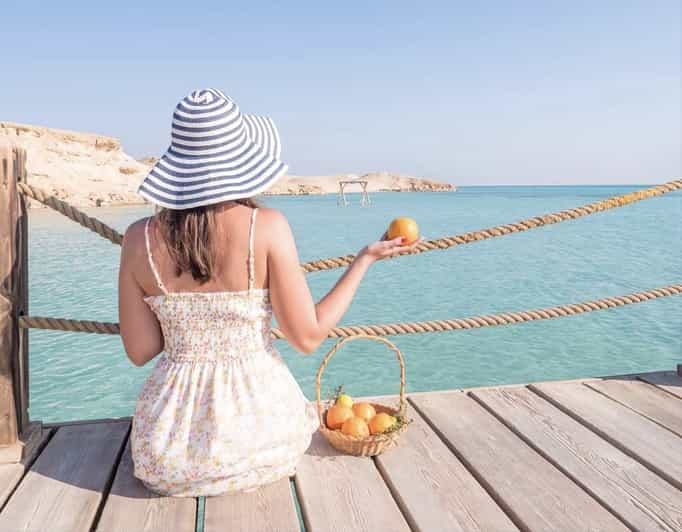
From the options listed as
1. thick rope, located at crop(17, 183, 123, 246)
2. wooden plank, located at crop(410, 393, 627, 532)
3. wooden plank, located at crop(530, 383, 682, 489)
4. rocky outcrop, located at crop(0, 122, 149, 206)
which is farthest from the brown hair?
rocky outcrop, located at crop(0, 122, 149, 206)

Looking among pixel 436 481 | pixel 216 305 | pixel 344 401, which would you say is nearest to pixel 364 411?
pixel 344 401

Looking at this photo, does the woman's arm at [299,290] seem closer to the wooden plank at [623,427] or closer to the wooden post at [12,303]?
the wooden post at [12,303]

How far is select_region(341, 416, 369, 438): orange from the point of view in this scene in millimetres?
2359

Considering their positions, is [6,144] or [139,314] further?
[6,144]

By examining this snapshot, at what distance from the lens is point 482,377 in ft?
27.6

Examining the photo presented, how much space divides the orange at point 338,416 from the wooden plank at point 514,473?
44cm

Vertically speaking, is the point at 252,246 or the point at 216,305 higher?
the point at 252,246

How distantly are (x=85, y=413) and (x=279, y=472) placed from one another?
547 centimetres

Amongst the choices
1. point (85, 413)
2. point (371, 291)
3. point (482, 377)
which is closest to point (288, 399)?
point (85, 413)

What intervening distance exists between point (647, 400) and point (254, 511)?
2.10m

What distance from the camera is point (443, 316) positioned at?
11.9 metres

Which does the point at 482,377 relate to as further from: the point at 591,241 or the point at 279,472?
the point at 591,241

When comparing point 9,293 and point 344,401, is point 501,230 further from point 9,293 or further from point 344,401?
point 9,293

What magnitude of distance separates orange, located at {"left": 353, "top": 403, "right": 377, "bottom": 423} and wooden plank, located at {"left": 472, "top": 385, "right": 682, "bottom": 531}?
644mm
